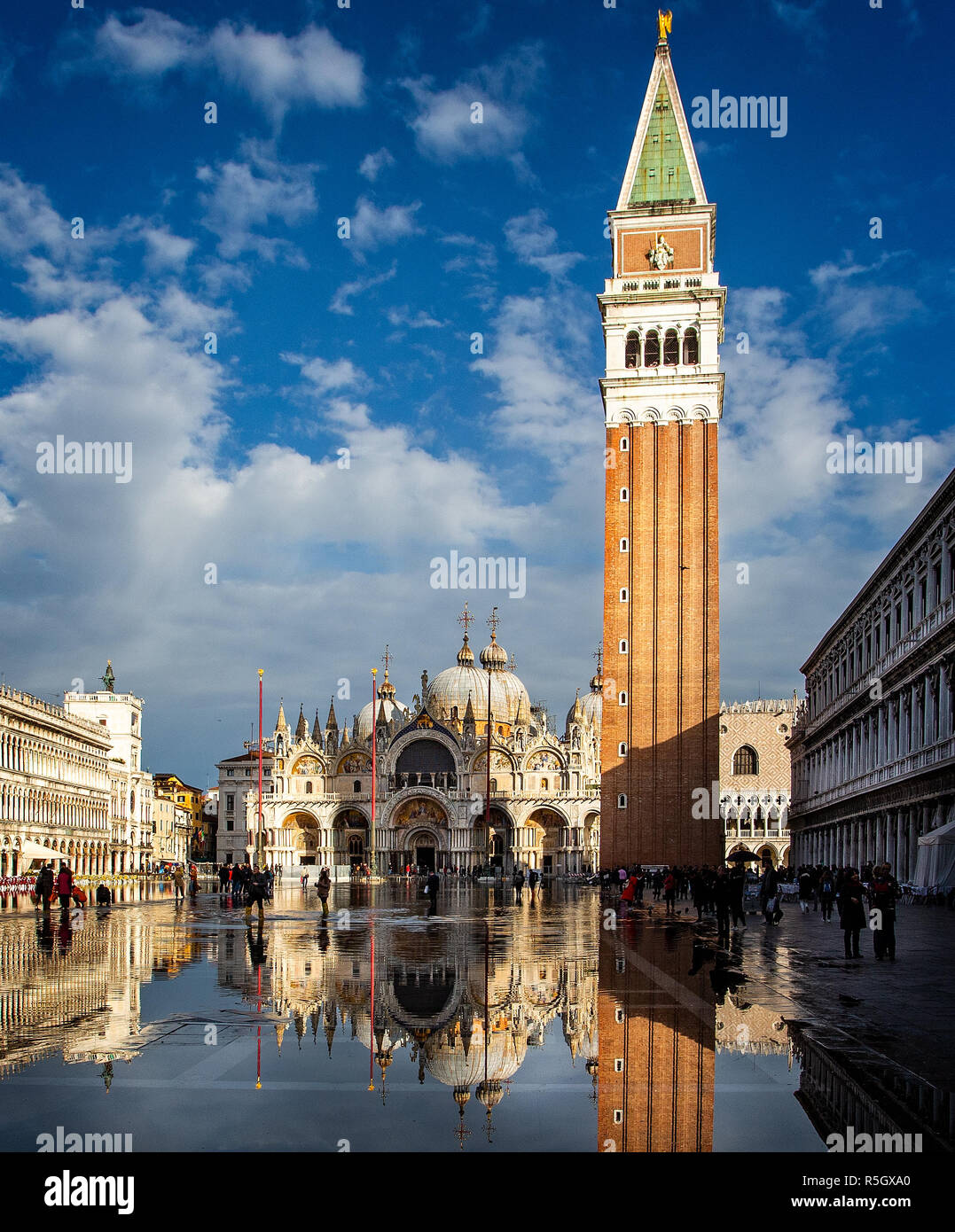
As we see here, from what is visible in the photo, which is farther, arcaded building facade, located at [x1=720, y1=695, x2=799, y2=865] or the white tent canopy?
arcaded building facade, located at [x1=720, y1=695, x2=799, y2=865]

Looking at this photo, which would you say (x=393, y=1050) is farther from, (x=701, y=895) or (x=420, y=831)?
(x=420, y=831)

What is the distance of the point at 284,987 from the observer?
571 inches

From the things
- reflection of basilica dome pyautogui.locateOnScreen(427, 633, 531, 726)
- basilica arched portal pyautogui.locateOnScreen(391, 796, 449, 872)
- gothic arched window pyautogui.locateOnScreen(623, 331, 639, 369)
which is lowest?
basilica arched portal pyautogui.locateOnScreen(391, 796, 449, 872)

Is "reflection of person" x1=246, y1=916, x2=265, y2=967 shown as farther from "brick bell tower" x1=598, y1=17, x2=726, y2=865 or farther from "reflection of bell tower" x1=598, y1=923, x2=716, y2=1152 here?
"brick bell tower" x1=598, y1=17, x2=726, y2=865

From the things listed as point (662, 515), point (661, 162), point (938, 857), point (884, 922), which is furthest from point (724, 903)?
point (661, 162)

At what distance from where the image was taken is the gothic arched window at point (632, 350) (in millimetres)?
65812

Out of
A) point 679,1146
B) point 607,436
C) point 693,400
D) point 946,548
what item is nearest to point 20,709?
point 607,436

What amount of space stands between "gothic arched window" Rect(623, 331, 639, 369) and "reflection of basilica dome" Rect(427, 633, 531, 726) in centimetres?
4281

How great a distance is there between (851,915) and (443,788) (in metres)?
77.3

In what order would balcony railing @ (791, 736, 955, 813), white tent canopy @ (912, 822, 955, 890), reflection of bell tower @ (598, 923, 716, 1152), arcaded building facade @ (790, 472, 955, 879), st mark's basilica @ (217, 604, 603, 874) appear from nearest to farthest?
reflection of bell tower @ (598, 923, 716, 1152) → white tent canopy @ (912, 822, 955, 890) → balcony railing @ (791, 736, 955, 813) → arcaded building facade @ (790, 472, 955, 879) → st mark's basilica @ (217, 604, 603, 874)

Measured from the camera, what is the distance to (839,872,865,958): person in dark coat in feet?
60.6

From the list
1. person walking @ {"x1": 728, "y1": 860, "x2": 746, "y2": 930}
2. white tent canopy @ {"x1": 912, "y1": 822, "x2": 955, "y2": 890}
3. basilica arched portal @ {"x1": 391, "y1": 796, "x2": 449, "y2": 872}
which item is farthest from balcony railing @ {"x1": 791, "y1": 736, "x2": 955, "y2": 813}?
basilica arched portal @ {"x1": 391, "y1": 796, "x2": 449, "y2": 872}

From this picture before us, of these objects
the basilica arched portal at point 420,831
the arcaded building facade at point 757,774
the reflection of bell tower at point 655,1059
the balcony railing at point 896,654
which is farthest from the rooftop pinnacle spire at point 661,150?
the reflection of bell tower at point 655,1059
